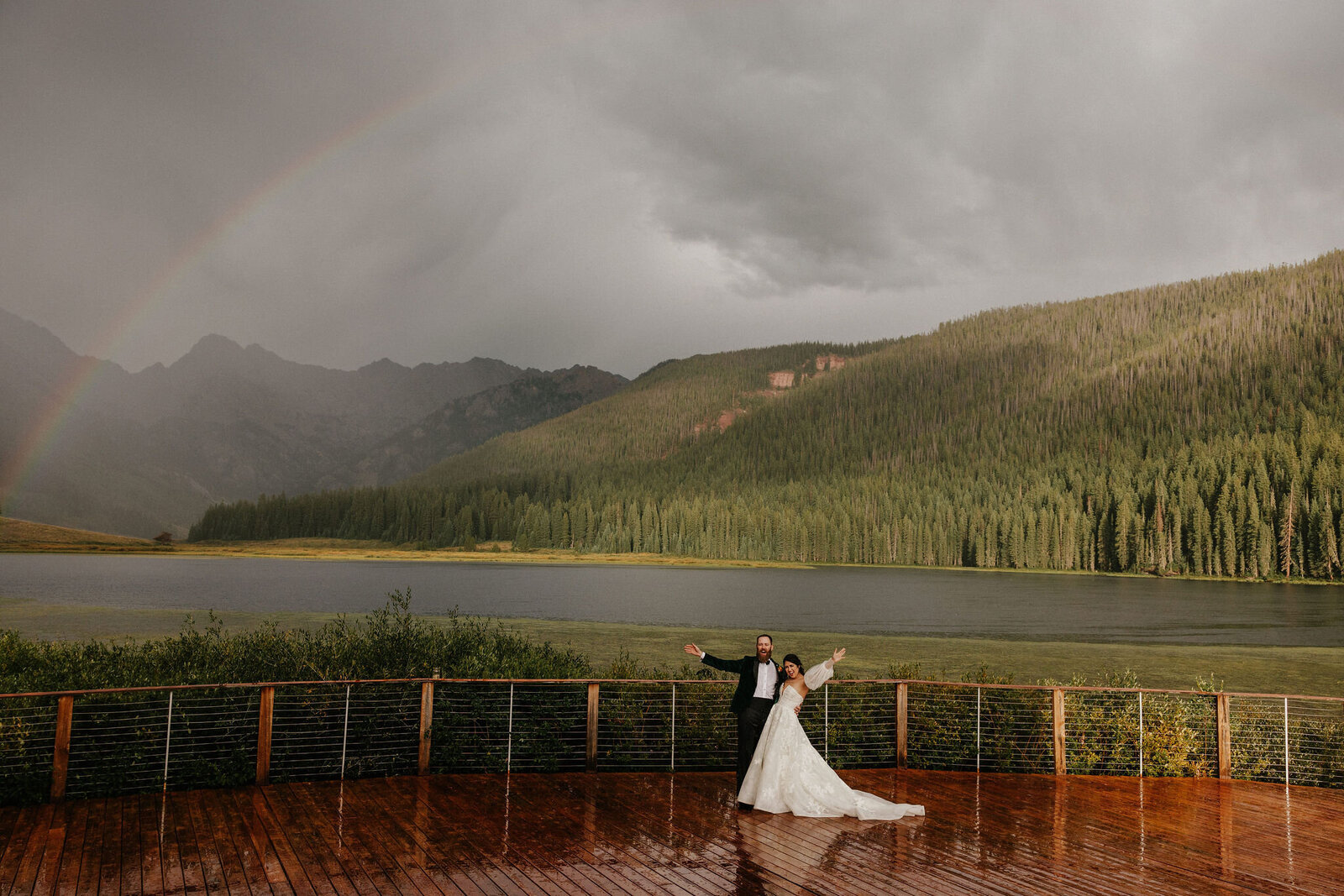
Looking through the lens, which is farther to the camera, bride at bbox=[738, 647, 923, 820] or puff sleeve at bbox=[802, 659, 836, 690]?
puff sleeve at bbox=[802, 659, 836, 690]

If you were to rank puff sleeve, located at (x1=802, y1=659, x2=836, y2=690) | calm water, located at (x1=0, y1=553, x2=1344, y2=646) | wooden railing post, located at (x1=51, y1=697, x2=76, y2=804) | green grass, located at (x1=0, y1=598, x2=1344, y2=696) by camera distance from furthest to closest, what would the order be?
1. calm water, located at (x1=0, y1=553, x2=1344, y2=646)
2. green grass, located at (x1=0, y1=598, x2=1344, y2=696)
3. puff sleeve, located at (x1=802, y1=659, x2=836, y2=690)
4. wooden railing post, located at (x1=51, y1=697, x2=76, y2=804)

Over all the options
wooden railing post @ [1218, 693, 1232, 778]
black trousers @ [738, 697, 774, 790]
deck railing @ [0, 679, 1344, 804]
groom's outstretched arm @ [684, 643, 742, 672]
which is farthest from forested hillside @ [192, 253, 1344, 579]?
black trousers @ [738, 697, 774, 790]

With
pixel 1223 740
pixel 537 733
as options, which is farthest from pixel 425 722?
pixel 1223 740

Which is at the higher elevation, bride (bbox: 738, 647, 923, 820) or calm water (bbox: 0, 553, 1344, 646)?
bride (bbox: 738, 647, 923, 820)

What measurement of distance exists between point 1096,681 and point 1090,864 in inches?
977

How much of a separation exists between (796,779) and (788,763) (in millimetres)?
209

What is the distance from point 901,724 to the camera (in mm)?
13227

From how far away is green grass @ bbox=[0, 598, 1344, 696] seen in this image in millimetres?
33719

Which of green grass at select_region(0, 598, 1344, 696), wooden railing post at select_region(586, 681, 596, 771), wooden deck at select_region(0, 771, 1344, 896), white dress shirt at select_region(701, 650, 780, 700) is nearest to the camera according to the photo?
wooden deck at select_region(0, 771, 1344, 896)

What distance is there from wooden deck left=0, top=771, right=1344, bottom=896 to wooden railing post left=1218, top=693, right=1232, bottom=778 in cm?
93

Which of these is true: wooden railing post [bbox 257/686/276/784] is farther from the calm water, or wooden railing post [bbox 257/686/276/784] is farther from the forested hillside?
the forested hillside

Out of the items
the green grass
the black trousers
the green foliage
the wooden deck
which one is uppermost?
the black trousers

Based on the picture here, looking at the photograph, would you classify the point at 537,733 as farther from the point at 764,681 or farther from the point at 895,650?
the point at 895,650

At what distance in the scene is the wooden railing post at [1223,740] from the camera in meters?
12.9
